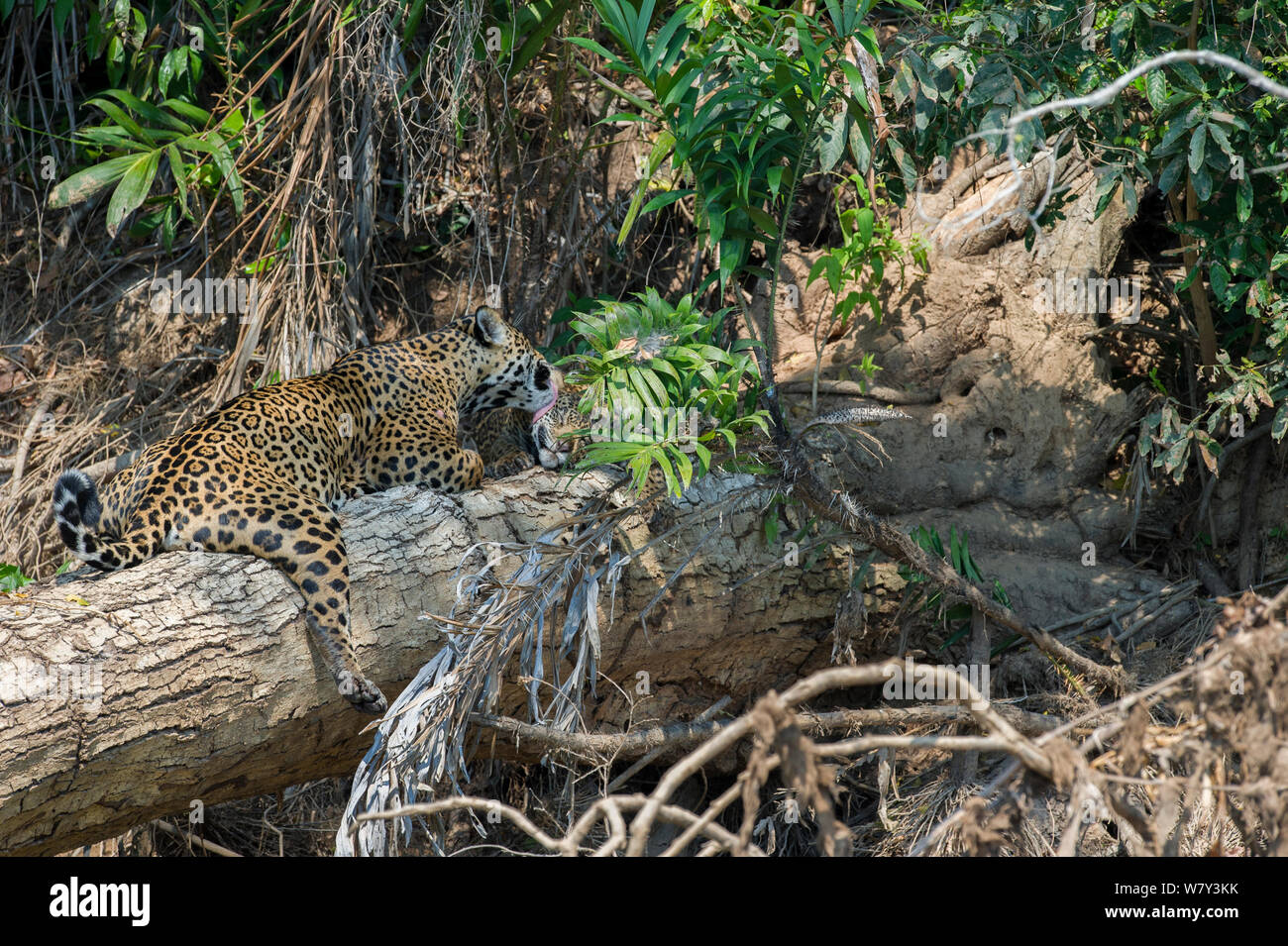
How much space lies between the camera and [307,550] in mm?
4625

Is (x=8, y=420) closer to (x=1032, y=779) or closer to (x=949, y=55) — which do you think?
(x=949, y=55)

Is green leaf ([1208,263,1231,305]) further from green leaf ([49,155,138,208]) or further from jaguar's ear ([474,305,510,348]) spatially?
green leaf ([49,155,138,208])

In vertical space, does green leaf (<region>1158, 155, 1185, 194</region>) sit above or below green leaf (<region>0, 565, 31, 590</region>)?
above

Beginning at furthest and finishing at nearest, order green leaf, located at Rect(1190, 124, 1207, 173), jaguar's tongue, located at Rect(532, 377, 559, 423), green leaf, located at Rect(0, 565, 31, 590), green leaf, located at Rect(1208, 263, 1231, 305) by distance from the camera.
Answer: jaguar's tongue, located at Rect(532, 377, 559, 423), green leaf, located at Rect(0, 565, 31, 590), green leaf, located at Rect(1208, 263, 1231, 305), green leaf, located at Rect(1190, 124, 1207, 173)

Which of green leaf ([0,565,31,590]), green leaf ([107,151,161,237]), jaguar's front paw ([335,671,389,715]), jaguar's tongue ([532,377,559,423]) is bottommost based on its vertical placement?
jaguar's front paw ([335,671,389,715])

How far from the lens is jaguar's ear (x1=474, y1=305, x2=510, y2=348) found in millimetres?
6496

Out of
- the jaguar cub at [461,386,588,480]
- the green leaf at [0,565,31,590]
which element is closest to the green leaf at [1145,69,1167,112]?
the jaguar cub at [461,386,588,480]

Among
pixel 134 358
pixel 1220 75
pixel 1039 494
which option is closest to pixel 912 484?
pixel 1039 494

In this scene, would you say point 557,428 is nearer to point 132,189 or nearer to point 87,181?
point 132,189

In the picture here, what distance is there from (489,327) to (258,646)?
8.78 ft

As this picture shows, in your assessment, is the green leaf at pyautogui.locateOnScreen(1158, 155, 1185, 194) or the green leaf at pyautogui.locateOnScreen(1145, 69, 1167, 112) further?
the green leaf at pyautogui.locateOnScreen(1158, 155, 1185, 194)

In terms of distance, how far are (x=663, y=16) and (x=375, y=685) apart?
4.12 meters

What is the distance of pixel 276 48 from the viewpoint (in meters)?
7.87

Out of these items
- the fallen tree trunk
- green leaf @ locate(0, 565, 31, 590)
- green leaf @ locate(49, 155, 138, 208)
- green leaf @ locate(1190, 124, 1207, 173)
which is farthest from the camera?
green leaf @ locate(49, 155, 138, 208)
